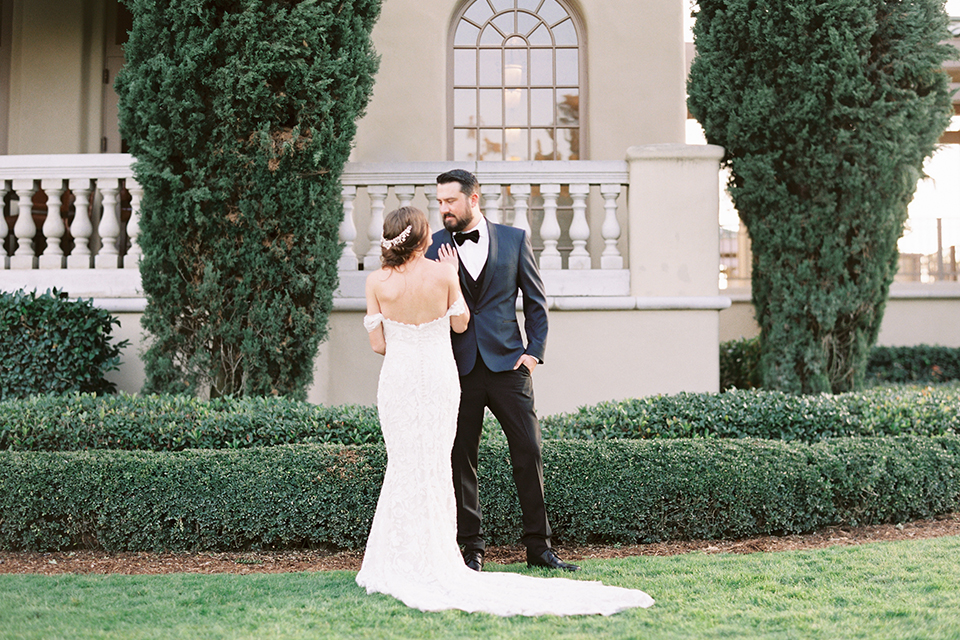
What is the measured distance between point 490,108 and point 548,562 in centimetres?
658

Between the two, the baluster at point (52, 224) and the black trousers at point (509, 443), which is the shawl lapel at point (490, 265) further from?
the baluster at point (52, 224)

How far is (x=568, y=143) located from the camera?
958 cm

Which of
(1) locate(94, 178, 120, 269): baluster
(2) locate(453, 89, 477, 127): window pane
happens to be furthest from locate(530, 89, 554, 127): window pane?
(1) locate(94, 178, 120, 269): baluster

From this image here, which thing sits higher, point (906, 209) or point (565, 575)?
point (906, 209)

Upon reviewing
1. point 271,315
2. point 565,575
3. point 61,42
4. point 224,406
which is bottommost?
point 565,575

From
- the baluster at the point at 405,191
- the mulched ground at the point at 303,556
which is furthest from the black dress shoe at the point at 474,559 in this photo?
the baluster at the point at 405,191

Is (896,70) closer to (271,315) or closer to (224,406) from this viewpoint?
(271,315)

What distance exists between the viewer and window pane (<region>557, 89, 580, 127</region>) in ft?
31.3

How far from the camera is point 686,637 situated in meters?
3.16

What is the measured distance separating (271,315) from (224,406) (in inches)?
30.2

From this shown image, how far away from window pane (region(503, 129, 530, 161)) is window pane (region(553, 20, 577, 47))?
3.83ft

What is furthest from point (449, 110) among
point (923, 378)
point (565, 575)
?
point (923, 378)

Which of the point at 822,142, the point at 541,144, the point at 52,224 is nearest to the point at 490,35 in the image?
the point at 541,144

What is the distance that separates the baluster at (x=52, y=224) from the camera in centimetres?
680
